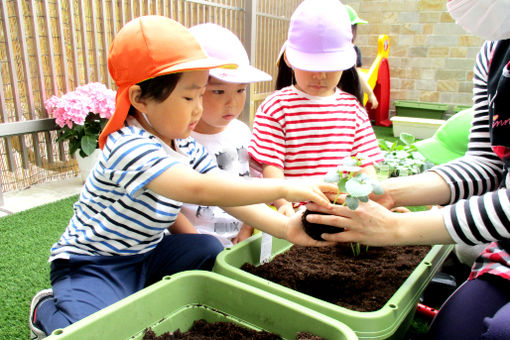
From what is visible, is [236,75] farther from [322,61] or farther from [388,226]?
[388,226]

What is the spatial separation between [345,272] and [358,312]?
0.33 meters

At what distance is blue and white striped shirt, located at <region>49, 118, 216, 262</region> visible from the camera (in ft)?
3.23

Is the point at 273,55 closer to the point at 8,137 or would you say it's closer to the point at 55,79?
the point at 55,79

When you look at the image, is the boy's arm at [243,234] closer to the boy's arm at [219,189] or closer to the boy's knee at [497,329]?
the boy's arm at [219,189]

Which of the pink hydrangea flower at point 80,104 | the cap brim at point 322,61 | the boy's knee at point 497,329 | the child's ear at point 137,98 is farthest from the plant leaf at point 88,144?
the boy's knee at point 497,329

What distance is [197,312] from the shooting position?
3.22 ft

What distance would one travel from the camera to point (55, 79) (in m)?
2.91

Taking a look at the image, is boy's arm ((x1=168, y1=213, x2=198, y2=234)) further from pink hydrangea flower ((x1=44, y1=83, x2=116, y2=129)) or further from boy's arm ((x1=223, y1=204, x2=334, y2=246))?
pink hydrangea flower ((x1=44, y1=83, x2=116, y2=129))

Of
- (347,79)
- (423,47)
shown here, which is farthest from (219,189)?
(423,47)

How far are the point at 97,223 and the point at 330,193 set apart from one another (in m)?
0.64

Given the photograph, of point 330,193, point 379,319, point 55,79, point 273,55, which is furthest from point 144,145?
point 273,55

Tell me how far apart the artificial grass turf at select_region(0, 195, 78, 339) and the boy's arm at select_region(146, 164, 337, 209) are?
790 millimetres

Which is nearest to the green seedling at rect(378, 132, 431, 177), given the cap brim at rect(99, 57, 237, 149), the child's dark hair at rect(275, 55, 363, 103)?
the child's dark hair at rect(275, 55, 363, 103)

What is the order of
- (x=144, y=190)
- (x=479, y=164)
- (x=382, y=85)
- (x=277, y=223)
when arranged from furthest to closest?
(x=382, y=85) → (x=479, y=164) → (x=277, y=223) → (x=144, y=190)
